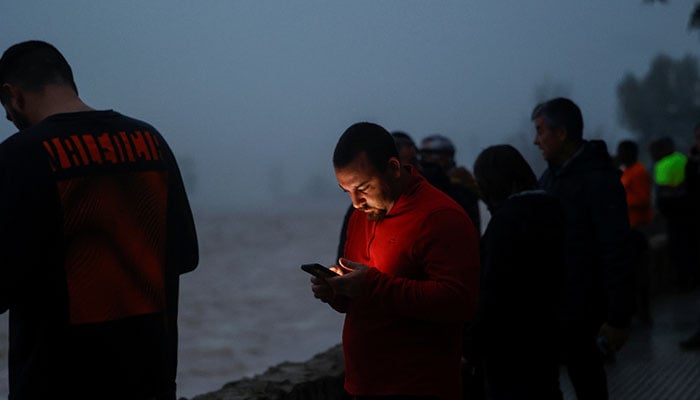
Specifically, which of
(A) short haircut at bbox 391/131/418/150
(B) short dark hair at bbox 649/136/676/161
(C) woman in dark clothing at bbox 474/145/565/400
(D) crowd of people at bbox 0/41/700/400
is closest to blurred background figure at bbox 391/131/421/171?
(A) short haircut at bbox 391/131/418/150

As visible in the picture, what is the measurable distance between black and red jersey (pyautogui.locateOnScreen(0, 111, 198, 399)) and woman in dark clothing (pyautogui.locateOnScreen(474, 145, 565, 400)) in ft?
4.46

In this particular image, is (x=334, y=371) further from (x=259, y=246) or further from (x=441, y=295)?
(x=259, y=246)

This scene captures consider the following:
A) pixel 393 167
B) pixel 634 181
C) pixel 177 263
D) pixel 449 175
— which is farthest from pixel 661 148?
pixel 177 263

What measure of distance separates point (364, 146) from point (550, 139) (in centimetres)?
161

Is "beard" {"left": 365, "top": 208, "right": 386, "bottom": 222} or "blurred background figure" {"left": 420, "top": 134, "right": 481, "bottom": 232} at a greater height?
"beard" {"left": 365, "top": 208, "right": 386, "bottom": 222}

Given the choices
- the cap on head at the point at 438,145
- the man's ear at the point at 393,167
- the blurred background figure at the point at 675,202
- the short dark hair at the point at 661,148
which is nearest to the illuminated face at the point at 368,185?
the man's ear at the point at 393,167

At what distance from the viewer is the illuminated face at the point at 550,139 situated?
3.80m

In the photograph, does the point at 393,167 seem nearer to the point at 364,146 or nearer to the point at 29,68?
the point at 364,146

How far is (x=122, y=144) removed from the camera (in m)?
2.29

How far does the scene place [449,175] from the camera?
515 centimetres

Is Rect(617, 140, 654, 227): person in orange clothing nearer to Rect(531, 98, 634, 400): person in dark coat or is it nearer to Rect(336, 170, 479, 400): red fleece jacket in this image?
Rect(531, 98, 634, 400): person in dark coat

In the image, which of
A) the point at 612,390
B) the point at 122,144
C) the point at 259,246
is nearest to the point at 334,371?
the point at 122,144

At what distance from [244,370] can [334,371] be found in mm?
29254

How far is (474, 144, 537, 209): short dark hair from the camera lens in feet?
10.8
